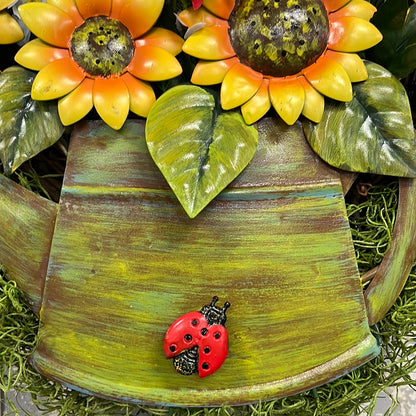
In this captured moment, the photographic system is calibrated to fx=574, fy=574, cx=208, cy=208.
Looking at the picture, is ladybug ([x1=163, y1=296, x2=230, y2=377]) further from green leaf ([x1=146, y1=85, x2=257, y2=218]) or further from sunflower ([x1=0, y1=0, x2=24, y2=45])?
sunflower ([x1=0, y1=0, x2=24, y2=45])

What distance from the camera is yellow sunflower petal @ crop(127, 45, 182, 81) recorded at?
61 centimetres

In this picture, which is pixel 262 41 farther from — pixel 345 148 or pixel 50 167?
pixel 50 167

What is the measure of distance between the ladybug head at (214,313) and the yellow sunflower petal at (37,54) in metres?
0.31

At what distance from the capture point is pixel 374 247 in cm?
68

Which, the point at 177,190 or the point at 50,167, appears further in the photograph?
the point at 50,167

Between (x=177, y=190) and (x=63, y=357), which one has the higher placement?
(x=177, y=190)

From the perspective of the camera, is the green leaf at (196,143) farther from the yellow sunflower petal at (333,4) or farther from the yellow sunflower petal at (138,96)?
the yellow sunflower petal at (333,4)

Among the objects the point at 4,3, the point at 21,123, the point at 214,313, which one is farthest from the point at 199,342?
the point at 4,3

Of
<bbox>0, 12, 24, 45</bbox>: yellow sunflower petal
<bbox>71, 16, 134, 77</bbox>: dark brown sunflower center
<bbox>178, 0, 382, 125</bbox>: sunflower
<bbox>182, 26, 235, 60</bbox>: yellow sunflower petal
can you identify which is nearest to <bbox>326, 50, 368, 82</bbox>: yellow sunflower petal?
<bbox>178, 0, 382, 125</bbox>: sunflower

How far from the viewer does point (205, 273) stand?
0.63 metres

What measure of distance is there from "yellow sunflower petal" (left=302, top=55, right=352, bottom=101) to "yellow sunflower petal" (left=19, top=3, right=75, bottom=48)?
0.85 ft

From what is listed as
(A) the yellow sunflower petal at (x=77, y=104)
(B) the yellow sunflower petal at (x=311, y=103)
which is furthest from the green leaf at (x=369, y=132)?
(A) the yellow sunflower petal at (x=77, y=104)

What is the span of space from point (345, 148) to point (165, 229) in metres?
0.22

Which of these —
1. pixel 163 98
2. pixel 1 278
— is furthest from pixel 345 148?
pixel 1 278
